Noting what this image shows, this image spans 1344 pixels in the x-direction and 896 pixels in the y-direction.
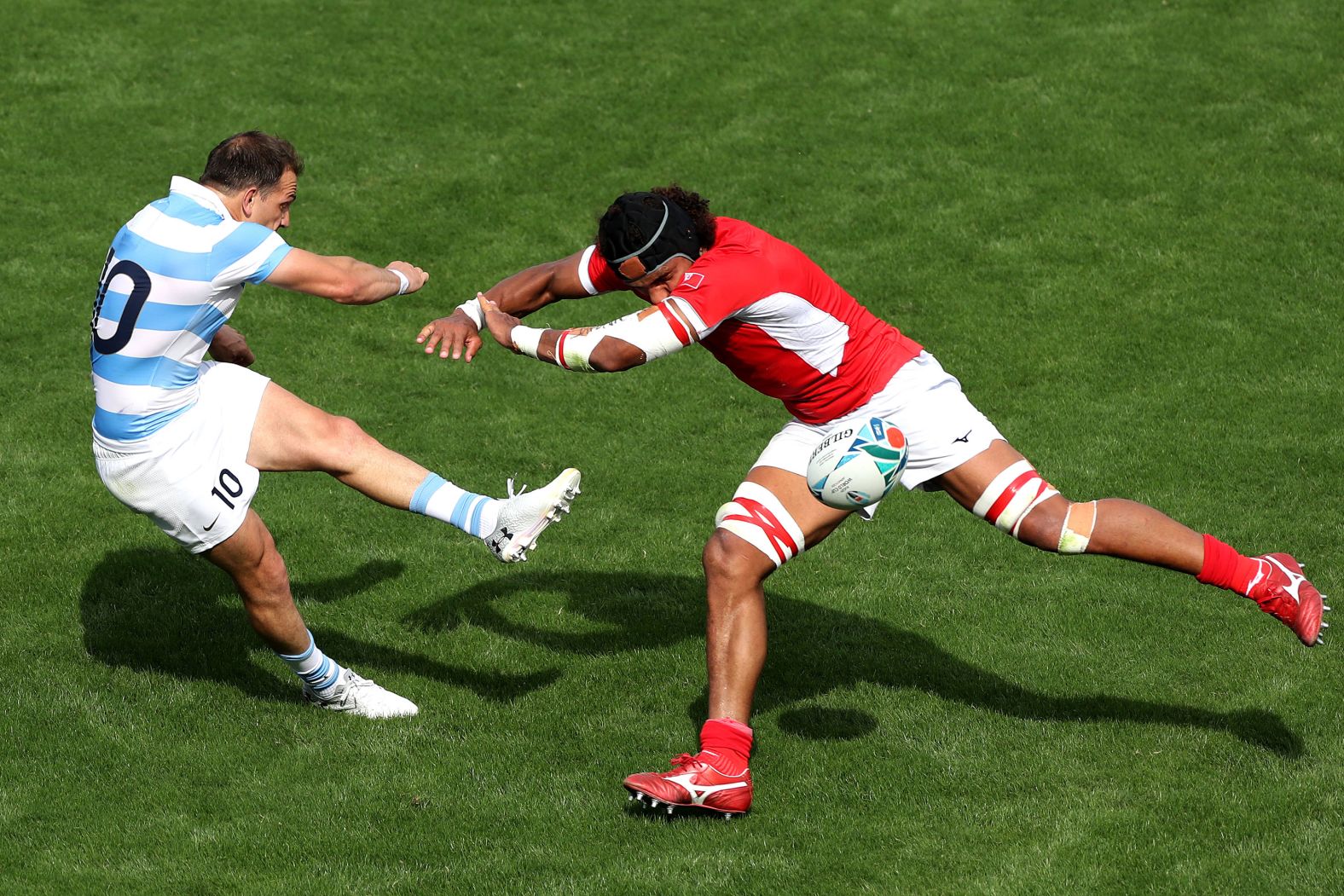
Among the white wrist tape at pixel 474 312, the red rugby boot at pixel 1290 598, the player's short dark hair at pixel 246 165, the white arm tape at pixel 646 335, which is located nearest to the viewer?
the white arm tape at pixel 646 335

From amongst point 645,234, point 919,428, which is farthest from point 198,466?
point 919,428

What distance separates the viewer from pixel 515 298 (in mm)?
7148

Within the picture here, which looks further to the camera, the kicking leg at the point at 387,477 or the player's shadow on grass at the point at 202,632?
the player's shadow on grass at the point at 202,632

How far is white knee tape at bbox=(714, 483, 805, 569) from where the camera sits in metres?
6.19

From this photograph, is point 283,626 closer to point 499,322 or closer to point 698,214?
point 499,322

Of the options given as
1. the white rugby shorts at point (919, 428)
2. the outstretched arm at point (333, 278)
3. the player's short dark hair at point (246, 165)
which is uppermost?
the player's short dark hair at point (246, 165)

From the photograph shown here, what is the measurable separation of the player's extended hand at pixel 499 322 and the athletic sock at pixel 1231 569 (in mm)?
3075

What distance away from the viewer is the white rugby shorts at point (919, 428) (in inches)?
250

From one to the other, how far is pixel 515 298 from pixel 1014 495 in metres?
2.58

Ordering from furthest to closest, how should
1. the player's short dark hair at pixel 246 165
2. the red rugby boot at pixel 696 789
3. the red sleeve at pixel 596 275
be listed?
the red sleeve at pixel 596 275 → the player's short dark hair at pixel 246 165 → the red rugby boot at pixel 696 789

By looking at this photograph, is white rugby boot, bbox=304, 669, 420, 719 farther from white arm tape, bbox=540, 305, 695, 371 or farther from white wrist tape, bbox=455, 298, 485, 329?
white arm tape, bbox=540, 305, 695, 371

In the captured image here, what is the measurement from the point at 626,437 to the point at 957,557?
2.65m

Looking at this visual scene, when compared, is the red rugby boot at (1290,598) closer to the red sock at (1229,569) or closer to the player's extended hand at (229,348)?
the red sock at (1229,569)

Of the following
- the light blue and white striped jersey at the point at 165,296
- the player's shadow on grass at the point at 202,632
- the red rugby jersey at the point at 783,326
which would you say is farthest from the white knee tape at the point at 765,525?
the light blue and white striped jersey at the point at 165,296
